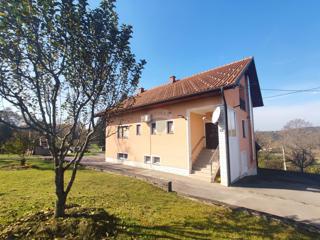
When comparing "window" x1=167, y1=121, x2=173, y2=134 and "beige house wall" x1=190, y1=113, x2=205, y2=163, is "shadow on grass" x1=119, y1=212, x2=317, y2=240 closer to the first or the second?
"beige house wall" x1=190, y1=113, x2=205, y2=163

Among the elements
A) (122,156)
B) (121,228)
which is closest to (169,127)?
(122,156)

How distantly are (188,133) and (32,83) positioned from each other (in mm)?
9620

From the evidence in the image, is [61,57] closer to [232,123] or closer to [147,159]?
[232,123]

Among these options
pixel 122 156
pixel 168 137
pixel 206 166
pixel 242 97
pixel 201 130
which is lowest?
pixel 206 166

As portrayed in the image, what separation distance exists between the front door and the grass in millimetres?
6387

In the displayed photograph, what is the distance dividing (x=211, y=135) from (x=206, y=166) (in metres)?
2.61

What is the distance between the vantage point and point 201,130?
14648 mm

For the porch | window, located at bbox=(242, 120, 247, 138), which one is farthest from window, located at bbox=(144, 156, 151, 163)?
window, located at bbox=(242, 120, 247, 138)

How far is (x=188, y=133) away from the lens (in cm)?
1305

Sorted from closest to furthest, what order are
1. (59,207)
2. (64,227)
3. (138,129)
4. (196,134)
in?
(64,227), (59,207), (196,134), (138,129)

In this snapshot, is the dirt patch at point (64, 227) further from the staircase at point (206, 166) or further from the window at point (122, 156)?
the window at point (122, 156)

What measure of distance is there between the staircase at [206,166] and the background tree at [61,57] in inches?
322

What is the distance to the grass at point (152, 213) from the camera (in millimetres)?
5004

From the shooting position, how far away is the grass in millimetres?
5004
